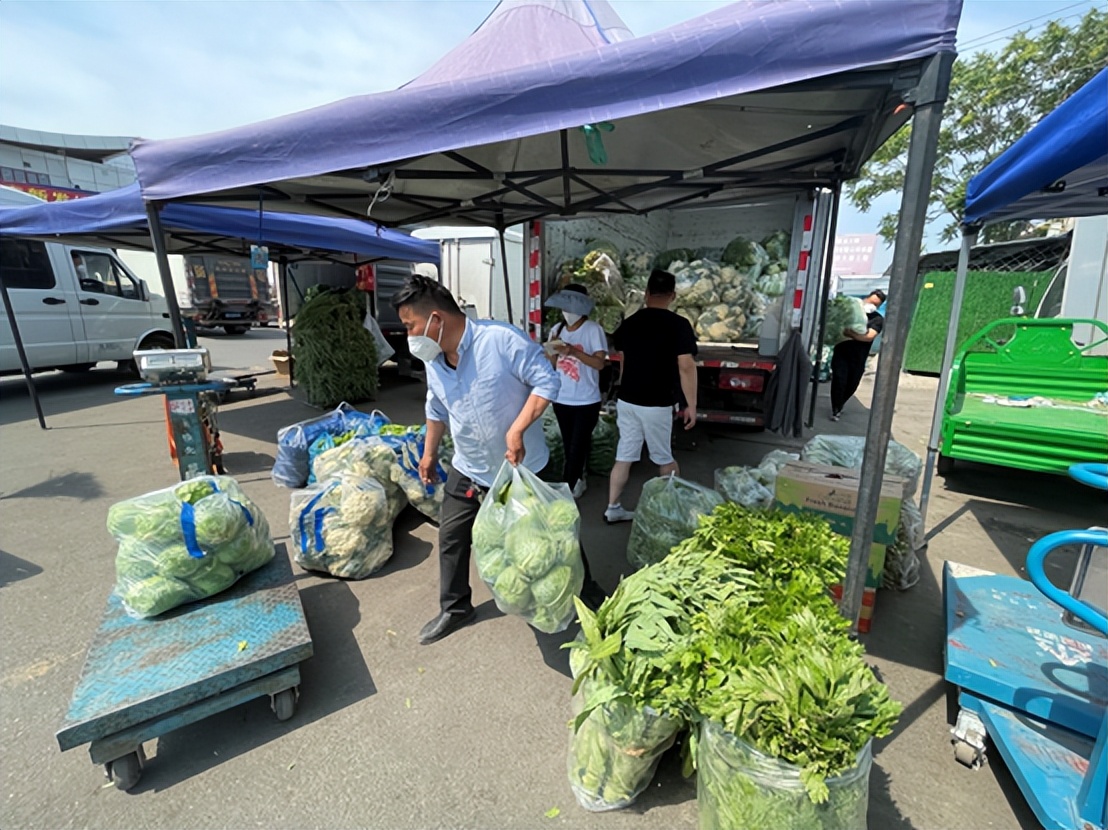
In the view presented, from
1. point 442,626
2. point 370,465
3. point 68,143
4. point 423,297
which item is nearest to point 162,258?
point 370,465

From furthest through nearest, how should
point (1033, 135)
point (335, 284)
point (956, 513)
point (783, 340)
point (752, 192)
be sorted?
point (335, 284) < point (783, 340) < point (752, 192) < point (956, 513) < point (1033, 135)

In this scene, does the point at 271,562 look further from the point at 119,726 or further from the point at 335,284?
the point at 335,284

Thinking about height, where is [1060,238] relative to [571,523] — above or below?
above

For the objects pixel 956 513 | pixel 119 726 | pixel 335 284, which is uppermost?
pixel 335 284

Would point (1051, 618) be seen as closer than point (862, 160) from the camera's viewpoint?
Yes

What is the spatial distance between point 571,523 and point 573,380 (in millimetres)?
1752

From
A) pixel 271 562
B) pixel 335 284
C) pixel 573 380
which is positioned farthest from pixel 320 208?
pixel 335 284

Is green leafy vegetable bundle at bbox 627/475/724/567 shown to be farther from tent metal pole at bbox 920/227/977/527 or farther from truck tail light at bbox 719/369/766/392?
truck tail light at bbox 719/369/766/392

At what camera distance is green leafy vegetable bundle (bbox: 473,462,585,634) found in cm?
207

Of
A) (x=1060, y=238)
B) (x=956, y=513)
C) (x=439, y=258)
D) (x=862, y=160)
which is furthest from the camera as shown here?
(x=1060, y=238)

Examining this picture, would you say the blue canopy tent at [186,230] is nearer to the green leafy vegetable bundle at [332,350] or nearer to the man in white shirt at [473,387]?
the green leafy vegetable bundle at [332,350]

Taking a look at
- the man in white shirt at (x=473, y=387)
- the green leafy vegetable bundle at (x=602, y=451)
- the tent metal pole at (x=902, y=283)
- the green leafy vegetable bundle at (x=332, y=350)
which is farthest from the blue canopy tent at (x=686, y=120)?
the green leafy vegetable bundle at (x=332, y=350)

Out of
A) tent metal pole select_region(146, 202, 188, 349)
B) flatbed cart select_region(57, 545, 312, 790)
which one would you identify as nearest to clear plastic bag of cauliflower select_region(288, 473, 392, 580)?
flatbed cart select_region(57, 545, 312, 790)

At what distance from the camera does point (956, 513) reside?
4160mm
